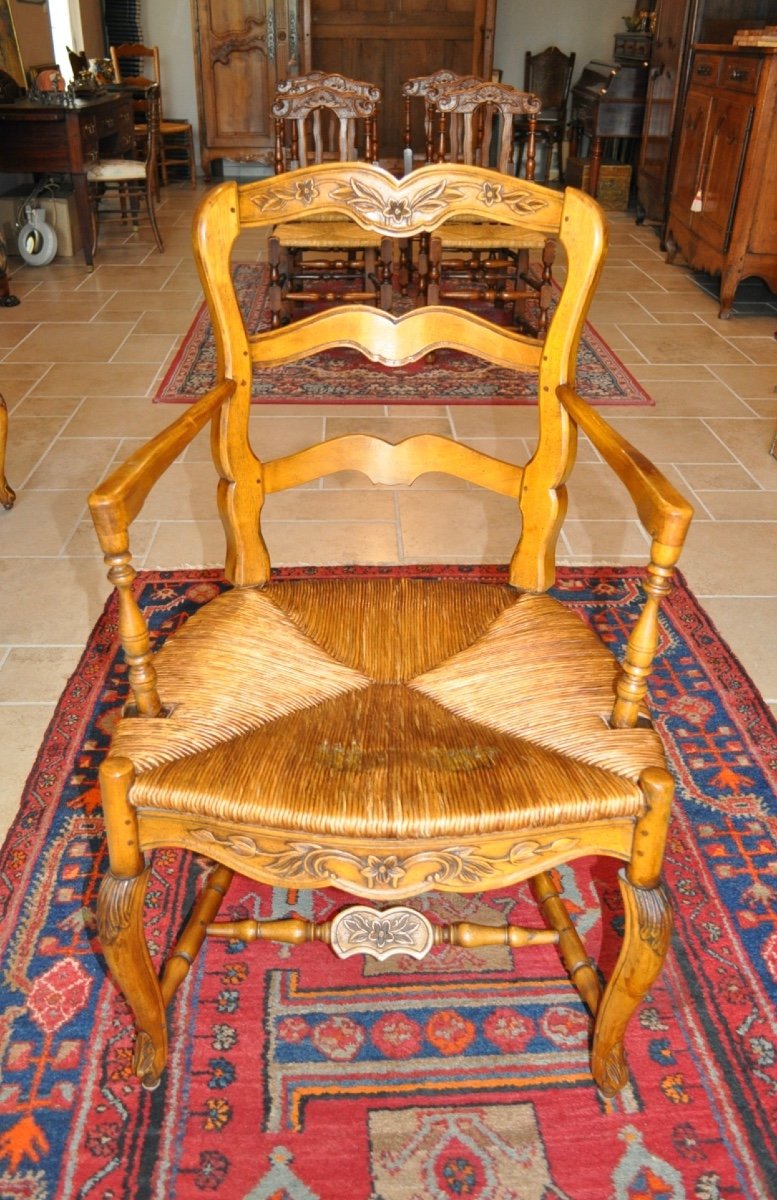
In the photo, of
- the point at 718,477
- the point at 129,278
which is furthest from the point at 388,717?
the point at 129,278

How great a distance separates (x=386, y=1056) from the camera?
1324mm

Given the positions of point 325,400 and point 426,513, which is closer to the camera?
point 426,513

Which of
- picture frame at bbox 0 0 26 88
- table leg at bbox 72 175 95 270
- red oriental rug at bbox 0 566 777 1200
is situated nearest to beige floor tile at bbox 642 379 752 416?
red oriental rug at bbox 0 566 777 1200

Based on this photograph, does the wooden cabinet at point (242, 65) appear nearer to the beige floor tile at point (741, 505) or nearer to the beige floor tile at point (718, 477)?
the beige floor tile at point (718, 477)

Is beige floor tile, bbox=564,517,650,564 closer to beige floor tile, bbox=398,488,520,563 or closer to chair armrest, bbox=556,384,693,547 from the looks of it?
beige floor tile, bbox=398,488,520,563

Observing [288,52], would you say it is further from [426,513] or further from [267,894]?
[267,894]

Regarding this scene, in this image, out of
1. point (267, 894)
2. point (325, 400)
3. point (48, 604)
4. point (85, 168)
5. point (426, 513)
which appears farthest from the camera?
point (85, 168)

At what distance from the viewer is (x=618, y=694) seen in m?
1.17

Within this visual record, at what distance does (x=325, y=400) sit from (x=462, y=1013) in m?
2.63

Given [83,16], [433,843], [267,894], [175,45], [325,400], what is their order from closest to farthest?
[433,843]
[267,894]
[325,400]
[83,16]
[175,45]

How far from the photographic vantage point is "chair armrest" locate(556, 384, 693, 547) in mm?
1037

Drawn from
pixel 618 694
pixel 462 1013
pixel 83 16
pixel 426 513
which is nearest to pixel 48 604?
pixel 426 513

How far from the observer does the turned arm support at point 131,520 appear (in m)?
1.04

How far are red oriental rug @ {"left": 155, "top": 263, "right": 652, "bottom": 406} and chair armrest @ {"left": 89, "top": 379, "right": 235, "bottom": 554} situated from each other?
2.43 meters
